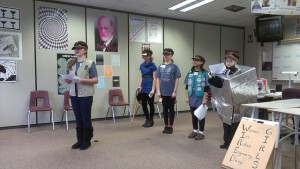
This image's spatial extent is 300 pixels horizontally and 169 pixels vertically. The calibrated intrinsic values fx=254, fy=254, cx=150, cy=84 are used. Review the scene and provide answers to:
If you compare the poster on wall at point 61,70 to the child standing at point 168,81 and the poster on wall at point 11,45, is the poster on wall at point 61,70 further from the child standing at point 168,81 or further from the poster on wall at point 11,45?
the child standing at point 168,81

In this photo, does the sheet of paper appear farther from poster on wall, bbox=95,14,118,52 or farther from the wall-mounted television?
Answer: the wall-mounted television

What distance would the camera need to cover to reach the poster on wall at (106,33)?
5.94m

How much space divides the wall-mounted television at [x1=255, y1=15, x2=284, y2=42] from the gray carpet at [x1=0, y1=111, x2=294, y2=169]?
135 inches

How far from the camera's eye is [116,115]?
6215 mm

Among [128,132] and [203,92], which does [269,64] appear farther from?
[128,132]

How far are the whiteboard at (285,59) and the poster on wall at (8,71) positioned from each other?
6763 mm

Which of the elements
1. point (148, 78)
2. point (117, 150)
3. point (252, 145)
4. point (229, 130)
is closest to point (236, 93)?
point (229, 130)

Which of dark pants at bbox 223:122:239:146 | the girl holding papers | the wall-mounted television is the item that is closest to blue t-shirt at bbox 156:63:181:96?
dark pants at bbox 223:122:239:146

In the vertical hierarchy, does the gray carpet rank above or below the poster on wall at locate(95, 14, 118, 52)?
below

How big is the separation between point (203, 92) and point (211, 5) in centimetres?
277

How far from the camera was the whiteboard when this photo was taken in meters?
6.82

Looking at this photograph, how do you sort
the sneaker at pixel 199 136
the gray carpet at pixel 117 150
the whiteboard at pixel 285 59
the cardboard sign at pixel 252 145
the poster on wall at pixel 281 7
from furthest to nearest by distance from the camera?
the whiteboard at pixel 285 59 → the sneaker at pixel 199 136 → the poster on wall at pixel 281 7 → the gray carpet at pixel 117 150 → the cardboard sign at pixel 252 145

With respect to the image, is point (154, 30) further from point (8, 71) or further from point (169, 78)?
point (8, 71)

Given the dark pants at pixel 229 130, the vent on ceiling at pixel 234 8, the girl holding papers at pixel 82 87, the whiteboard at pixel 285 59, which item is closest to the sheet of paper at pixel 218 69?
the dark pants at pixel 229 130
